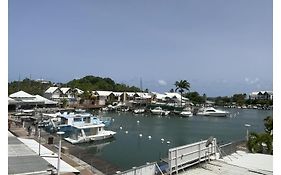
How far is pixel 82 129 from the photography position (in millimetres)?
25969

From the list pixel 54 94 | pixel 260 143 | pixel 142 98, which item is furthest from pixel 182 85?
pixel 260 143

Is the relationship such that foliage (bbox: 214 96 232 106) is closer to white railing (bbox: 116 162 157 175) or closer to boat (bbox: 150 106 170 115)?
boat (bbox: 150 106 170 115)

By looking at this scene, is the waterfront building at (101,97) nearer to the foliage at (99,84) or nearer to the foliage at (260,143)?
the foliage at (99,84)

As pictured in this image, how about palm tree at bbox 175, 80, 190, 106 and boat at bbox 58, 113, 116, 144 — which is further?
palm tree at bbox 175, 80, 190, 106

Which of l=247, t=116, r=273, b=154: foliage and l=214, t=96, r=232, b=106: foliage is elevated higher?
l=247, t=116, r=273, b=154: foliage

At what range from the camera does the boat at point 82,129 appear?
84.5 feet

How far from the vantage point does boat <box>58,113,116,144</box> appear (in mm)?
25750

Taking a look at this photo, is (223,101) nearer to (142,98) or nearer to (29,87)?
(142,98)

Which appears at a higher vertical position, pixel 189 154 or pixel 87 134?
pixel 189 154

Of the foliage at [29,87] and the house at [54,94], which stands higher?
the foliage at [29,87]

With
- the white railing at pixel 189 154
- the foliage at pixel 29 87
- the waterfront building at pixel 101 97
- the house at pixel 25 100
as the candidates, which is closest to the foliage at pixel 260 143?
the white railing at pixel 189 154

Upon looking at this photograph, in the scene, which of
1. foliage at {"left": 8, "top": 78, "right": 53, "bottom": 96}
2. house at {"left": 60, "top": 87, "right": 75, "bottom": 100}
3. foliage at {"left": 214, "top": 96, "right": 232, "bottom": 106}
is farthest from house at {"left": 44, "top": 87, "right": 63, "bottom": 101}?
foliage at {"left": 214, "top": 96, "right": 232, "bottom": 106}

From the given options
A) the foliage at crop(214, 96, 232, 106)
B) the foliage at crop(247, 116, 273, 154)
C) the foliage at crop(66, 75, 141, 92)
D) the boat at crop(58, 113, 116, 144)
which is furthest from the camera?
the foliage at crop(214, 96, 232, 106)

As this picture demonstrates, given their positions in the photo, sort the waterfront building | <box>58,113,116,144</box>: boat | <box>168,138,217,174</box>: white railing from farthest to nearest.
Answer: the waterfront building
<box>58,113,116,144</box>: boat
<box>168,138,217,174</box>: white railing
